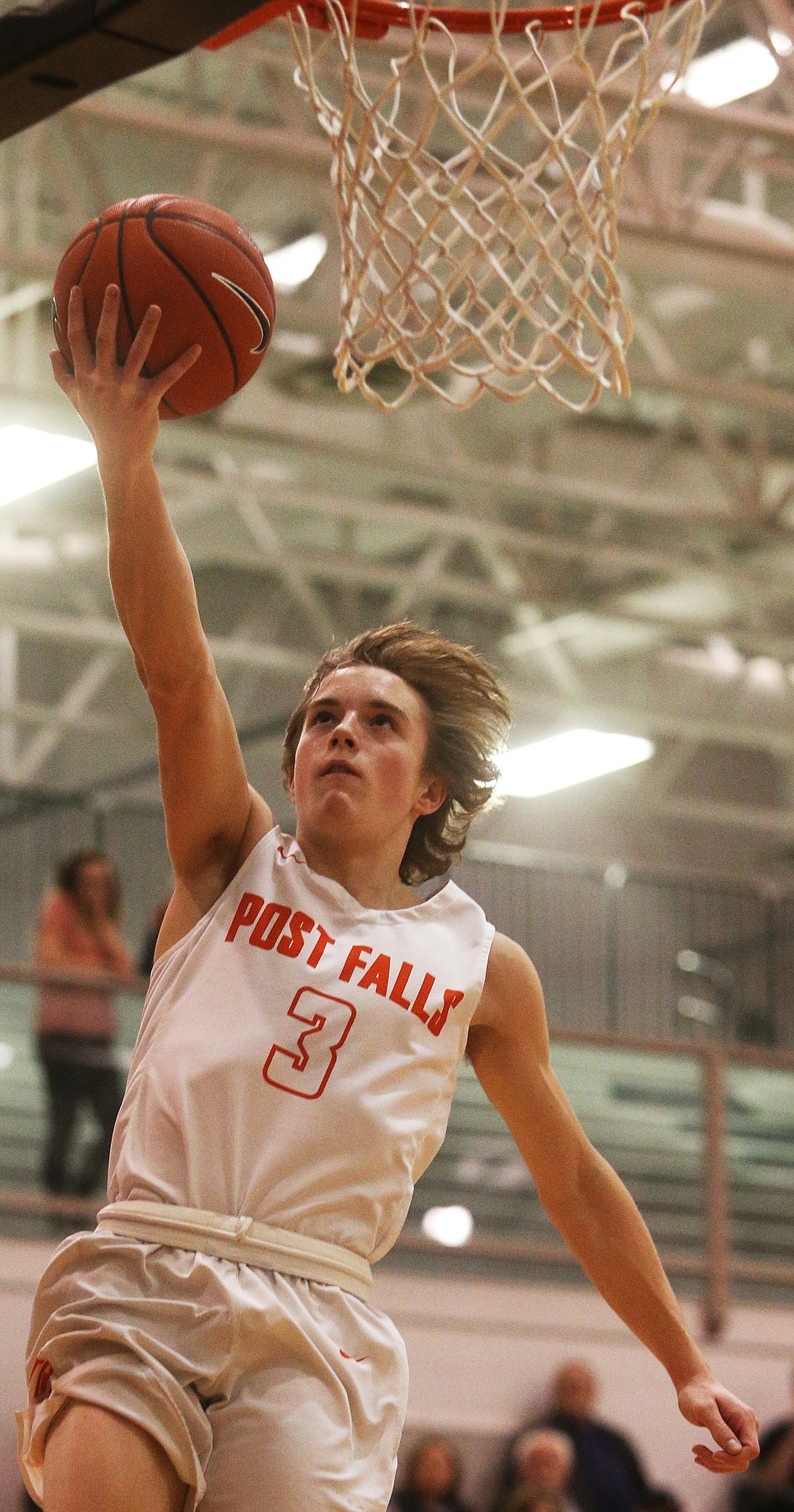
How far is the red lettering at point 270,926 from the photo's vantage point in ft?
10.4

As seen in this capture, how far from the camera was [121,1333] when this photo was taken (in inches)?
112

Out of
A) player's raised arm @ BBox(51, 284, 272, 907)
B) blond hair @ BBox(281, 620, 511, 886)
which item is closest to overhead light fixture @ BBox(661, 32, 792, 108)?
blond hair @ BBox(281, 620, 511, 886)

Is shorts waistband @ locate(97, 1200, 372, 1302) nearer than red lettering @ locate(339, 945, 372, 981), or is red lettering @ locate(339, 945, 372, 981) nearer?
shorts waistband @ locate(97, 1200, 372, 1302)

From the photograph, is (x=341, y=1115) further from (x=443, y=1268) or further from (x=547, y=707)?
(x=547, y=707)

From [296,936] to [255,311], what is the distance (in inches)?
40.6

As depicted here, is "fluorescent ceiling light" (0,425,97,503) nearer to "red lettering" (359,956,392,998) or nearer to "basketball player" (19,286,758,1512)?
"basketball player" (19,286,758,1512)

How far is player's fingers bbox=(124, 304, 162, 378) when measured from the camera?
3084mm

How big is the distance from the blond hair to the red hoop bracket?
1.40 metres

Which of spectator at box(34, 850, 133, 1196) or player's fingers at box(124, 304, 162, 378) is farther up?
spectator at box(34, 850, 133, 1196)

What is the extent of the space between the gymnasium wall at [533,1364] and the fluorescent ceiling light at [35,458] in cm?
499

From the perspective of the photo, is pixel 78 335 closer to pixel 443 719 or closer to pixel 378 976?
pixel 443 719

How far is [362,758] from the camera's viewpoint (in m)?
3.36

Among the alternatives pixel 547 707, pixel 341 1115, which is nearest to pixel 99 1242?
pixel 341 1115

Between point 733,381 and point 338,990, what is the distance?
1145 centimetres
